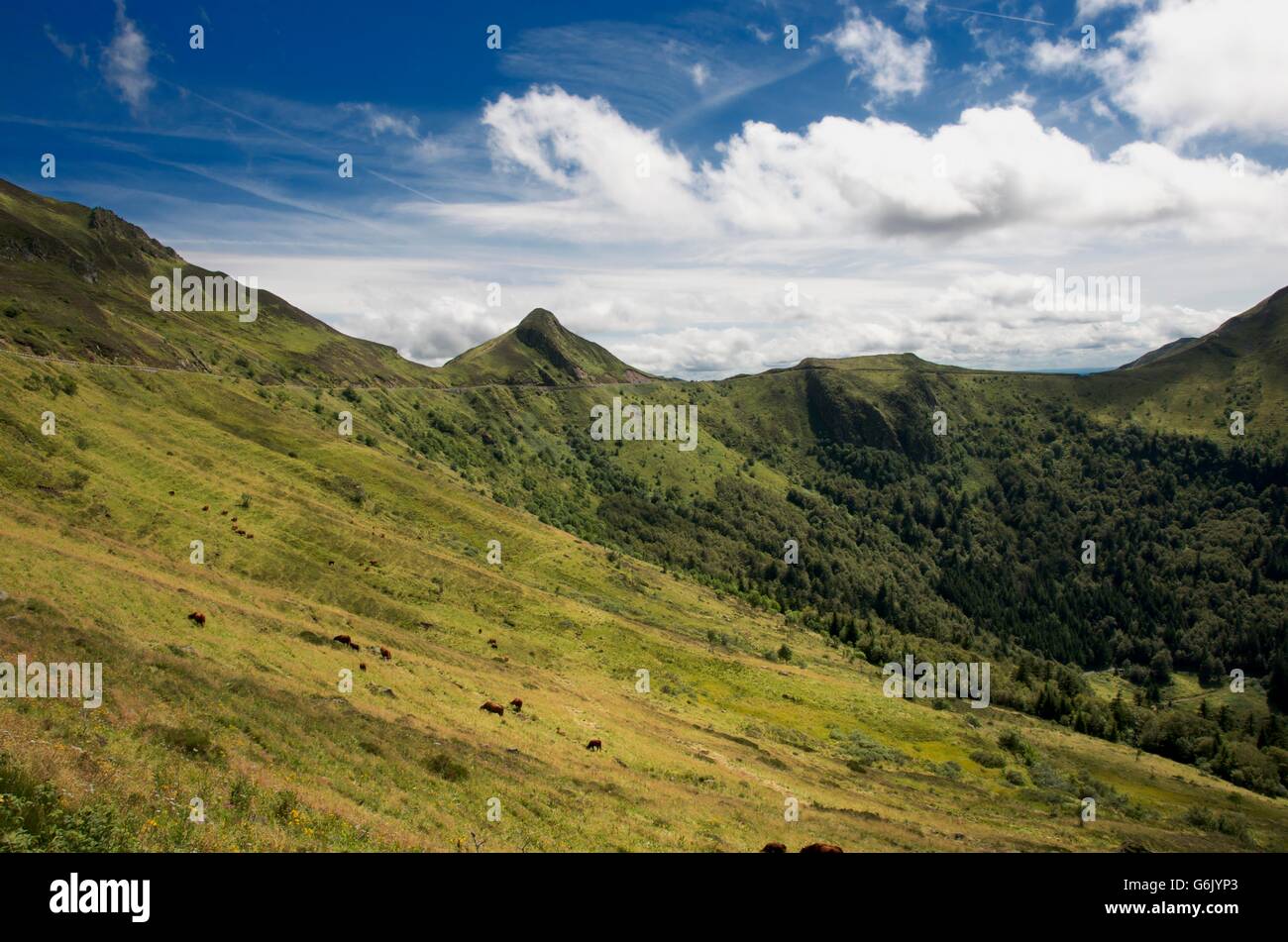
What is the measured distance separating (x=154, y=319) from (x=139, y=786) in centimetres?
18391

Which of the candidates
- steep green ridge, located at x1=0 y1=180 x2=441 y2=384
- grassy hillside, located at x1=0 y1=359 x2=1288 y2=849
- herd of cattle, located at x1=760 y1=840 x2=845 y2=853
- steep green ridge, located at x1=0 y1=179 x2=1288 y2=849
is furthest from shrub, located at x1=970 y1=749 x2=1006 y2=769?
steep green ridge, located at x1=0 y1=180 x2=441 y2=384

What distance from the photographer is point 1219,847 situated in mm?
61000

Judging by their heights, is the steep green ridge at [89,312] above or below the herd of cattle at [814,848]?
above

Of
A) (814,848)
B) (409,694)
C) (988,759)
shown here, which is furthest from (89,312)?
(988,759)

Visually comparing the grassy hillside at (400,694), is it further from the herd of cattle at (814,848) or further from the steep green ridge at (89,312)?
the steep green ridge at (89,312)

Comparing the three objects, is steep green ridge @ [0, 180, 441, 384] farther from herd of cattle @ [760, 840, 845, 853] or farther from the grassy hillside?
herd of cattle @ [760, 840, 845, 853]

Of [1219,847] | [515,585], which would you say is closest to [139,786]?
[515,585]

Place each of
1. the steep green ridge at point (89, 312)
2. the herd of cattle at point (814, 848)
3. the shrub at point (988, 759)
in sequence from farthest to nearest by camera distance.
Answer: the steep green ridge at point (89, 312), the shrub at point (988, 759), the herd of cattle at point (814, 848)

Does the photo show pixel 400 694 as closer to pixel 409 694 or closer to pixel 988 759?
pixel 409 694

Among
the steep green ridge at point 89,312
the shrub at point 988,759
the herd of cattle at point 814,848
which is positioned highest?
the steep green ridge at point 89,312

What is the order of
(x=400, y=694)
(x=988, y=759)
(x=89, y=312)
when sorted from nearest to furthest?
(x=400, y=694)
(x=988, y=759)
(x=89, y=312)

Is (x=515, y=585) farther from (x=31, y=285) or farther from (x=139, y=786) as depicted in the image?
(x=31, y=285)

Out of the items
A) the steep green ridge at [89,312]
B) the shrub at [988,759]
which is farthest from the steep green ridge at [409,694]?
the steep green ridge at [89,312]

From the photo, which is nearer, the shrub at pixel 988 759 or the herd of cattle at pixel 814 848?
the herd of cattle at pixel 814 848
